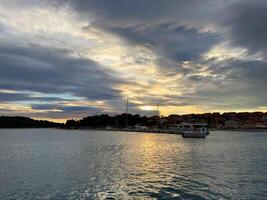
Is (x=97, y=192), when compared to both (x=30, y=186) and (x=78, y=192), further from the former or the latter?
(x=30, y=186)

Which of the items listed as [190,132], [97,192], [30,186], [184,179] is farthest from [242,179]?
[190,132]

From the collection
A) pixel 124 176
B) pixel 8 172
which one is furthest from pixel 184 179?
pixel 8 172

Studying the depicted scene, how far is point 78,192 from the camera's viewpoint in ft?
82.1

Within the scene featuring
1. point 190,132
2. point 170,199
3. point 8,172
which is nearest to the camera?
point 170,199

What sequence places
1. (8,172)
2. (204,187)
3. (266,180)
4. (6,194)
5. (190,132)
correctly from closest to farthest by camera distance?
(6,194)
(204,187)
(266,180)
(8,172)
(190,132)

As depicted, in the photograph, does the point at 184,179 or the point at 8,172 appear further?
the point at 8,172

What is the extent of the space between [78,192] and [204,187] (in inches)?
397

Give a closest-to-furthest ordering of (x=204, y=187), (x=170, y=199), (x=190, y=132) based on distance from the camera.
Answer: (x=170, y=199) → (x=204, y=187) → (x=190, y=132)

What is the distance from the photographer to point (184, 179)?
3020 centimetres

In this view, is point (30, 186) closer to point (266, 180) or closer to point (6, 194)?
point (6, 194)

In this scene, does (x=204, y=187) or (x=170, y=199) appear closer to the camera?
(x=170, y=199)

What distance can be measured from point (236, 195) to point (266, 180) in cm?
745

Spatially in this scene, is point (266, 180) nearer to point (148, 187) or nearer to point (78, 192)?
point (148, 187)

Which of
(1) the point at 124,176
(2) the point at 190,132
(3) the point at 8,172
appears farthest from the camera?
(2) the point at 190,132
